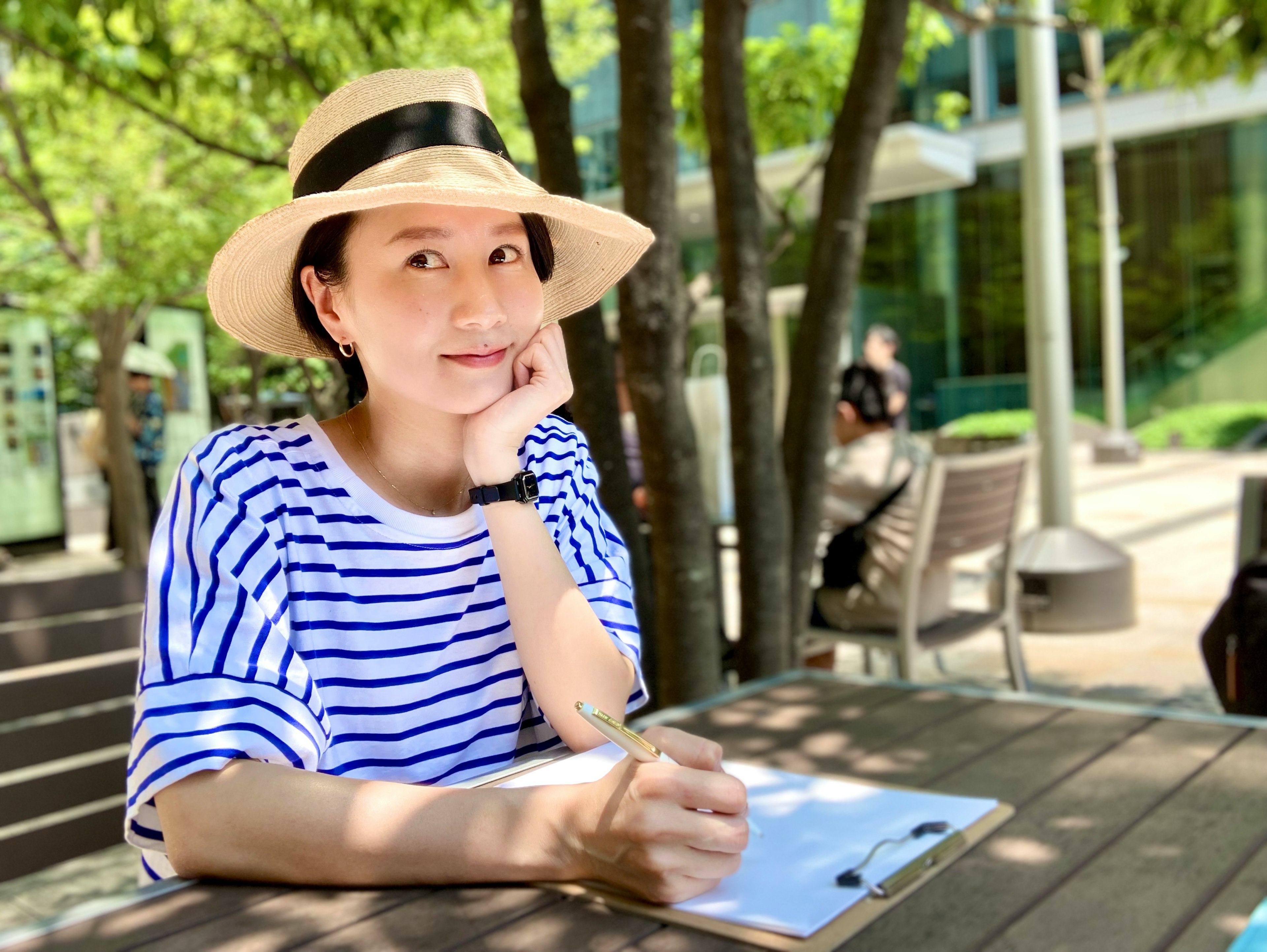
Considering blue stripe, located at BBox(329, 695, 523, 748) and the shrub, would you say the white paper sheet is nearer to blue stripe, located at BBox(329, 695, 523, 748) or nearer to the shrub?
blue stripe, located at BBox(329, 695, 523, 748)

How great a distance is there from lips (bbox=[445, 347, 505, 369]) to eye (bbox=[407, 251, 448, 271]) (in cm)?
12

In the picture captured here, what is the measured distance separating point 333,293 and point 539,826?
2.72 feet

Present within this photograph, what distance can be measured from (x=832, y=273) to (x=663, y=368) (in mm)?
828

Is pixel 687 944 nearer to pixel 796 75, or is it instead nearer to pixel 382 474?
pixel 382 474

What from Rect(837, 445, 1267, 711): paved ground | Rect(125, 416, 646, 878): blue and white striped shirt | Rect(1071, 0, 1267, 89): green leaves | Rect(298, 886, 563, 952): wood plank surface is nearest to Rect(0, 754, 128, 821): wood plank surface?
Rect(125, 416, 646, 878): blue and white striped shirt

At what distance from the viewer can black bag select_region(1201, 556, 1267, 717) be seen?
2.88 metres

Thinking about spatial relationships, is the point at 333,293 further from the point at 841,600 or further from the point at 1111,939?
the point at 841,600

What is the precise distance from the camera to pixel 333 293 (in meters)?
1.73

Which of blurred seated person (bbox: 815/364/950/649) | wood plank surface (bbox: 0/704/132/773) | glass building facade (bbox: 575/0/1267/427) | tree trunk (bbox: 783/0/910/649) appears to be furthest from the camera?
glass building facade (bbox: 575/0/1267/427)

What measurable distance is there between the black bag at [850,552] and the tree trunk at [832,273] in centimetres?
85

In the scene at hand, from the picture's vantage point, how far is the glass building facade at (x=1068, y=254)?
20.7 metres

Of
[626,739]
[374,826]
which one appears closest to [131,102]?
[374,826]

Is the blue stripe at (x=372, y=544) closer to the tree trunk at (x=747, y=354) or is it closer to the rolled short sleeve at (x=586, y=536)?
the rolled short sleeve at (x=586, y=536)

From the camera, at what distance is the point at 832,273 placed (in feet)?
12.5
